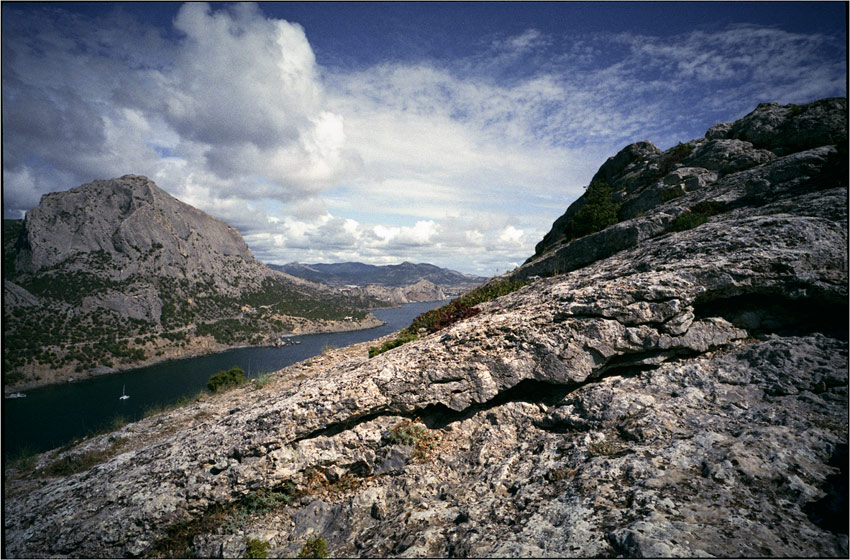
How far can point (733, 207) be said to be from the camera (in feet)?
37.6

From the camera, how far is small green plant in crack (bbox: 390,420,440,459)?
8109 millimetres

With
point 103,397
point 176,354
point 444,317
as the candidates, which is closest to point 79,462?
point 444,317

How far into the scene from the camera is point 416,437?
8.26 meters

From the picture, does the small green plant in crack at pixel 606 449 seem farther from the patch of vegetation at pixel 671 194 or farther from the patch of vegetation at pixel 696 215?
the patch of vegetation at pixel 671 194

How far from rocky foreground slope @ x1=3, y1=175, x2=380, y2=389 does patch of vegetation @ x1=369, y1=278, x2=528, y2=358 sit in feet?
411

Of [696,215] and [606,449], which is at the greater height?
[696,215]

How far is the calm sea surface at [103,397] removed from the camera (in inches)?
2482

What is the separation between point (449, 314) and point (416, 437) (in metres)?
5.29

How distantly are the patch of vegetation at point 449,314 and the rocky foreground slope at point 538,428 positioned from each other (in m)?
2.85

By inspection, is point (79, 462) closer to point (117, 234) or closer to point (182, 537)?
point (182, 537)

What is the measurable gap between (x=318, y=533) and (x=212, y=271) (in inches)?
7945

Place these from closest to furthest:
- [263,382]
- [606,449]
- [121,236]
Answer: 1. [606,449]
2. [263,382]
3. [121,236]

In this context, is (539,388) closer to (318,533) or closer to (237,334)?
(318,533)

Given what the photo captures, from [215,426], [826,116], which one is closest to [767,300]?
[826,116]
